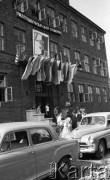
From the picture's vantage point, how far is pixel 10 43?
1578 cm

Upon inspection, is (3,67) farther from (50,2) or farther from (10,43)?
(50,2)

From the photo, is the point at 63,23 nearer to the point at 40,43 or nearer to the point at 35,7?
the point at 35,7

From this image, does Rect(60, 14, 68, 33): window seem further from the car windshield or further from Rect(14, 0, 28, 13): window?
the car windshield

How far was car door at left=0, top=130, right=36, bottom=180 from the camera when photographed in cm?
462

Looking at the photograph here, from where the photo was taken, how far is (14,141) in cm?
528

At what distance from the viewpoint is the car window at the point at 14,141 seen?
4.93 meters

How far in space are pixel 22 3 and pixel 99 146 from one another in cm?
1331

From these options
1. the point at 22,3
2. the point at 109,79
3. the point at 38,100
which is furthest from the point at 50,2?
the point at 109,79

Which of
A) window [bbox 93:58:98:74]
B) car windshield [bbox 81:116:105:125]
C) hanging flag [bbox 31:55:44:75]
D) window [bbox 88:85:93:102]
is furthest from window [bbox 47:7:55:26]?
car windshield [bbox 81:116:105:125]

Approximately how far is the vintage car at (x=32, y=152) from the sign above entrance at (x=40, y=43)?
1240 centimetres

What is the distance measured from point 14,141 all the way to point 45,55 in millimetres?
13832

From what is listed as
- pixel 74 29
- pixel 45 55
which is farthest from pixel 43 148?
pixel 74 29

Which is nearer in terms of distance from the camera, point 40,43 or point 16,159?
point 16,159

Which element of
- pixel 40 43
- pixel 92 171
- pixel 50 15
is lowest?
pixel 92 171
